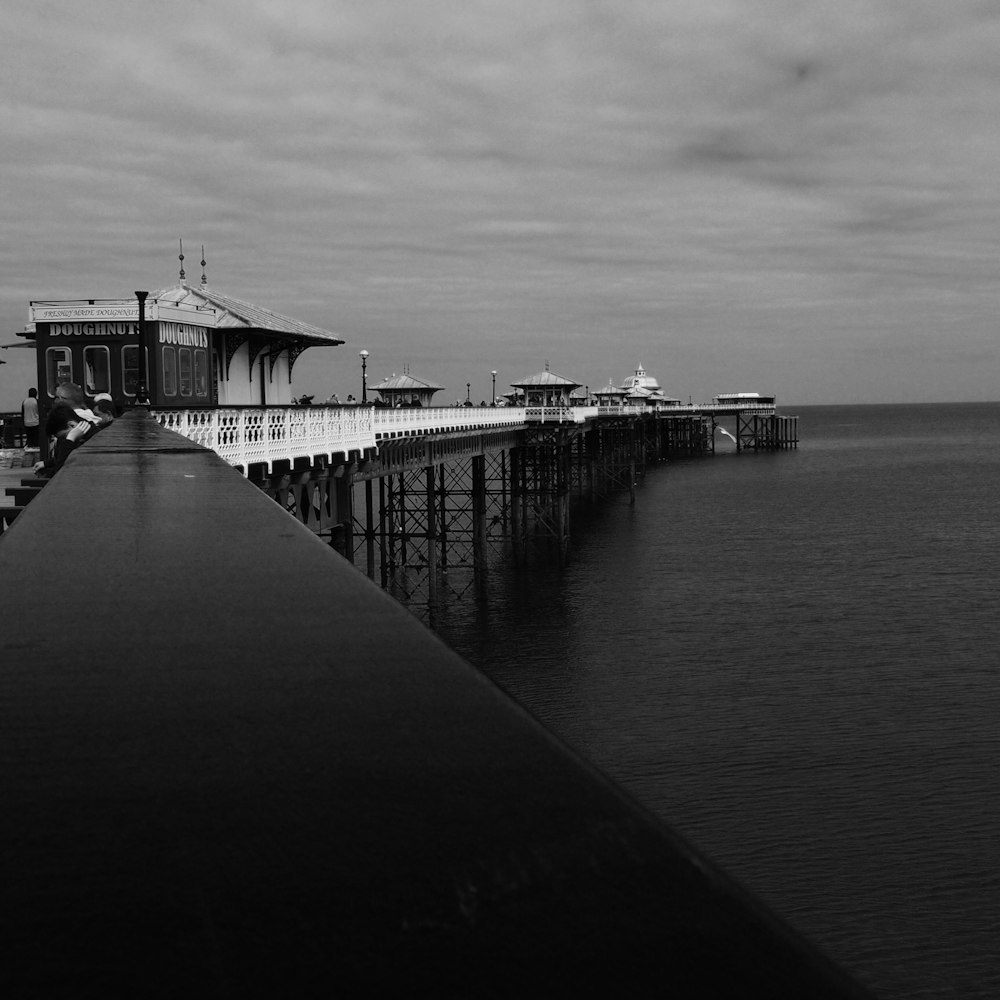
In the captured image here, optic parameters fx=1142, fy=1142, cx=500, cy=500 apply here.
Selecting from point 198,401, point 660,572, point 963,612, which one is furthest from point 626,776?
point 660,572

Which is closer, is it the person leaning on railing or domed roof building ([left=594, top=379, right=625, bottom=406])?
the person leaning on railing

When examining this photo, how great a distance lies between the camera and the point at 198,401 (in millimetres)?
21031

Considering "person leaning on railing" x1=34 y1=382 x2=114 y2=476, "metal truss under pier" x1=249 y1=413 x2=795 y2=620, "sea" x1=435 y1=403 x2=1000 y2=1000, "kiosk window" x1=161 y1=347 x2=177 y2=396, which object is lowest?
"sea" x1=435 y1=403 x2=1000 y2=1000

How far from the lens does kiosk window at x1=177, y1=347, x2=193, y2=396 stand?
20.5 meters

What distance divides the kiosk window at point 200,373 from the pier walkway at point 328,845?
784 inches

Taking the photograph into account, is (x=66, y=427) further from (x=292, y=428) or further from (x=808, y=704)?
(x=808, y=704)

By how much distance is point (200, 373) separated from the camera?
21.3 metres

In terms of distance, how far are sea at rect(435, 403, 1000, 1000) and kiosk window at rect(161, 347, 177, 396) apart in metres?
9.00

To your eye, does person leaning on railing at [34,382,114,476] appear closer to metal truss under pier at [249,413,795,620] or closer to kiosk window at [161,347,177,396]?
metal truss under pier at [249,413,795,620]

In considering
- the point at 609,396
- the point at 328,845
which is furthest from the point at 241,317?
the point at 609,396

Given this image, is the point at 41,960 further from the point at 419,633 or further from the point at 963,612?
the point at 963,612

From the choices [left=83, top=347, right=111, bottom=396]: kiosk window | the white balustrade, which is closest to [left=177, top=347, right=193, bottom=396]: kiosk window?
[left=83, top=347, right=111, bottom=396]: kiosk window

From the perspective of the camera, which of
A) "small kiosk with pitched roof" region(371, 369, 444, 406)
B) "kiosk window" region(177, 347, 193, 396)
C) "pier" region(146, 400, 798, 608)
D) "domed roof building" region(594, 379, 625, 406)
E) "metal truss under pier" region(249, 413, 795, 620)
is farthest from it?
"domed roof building" region(594, 379, 625, 406)

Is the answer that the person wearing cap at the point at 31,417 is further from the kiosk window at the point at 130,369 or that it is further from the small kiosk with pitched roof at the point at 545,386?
the small kiosk with pitched roof at the point at 545,386
